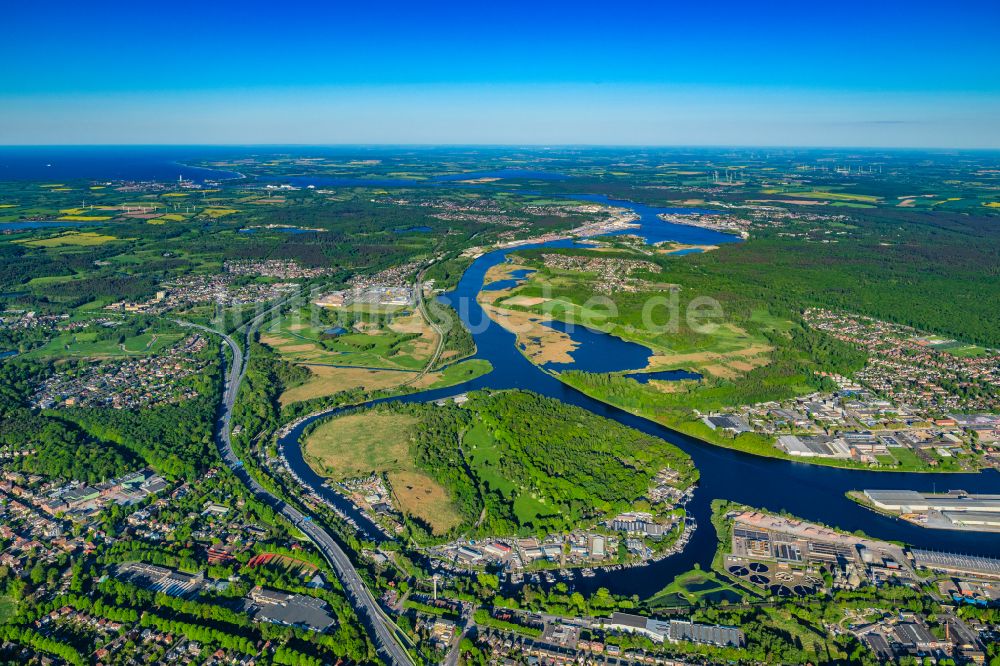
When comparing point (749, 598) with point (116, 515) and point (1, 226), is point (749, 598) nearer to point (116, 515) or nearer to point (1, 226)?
point (116, 515)

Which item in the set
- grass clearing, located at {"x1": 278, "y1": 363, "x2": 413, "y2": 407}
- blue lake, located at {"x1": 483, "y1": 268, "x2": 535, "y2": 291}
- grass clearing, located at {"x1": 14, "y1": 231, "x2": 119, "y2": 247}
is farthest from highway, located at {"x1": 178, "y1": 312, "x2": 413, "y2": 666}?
grass clearing, located at {"x1": 14, "y1": 231, "x2": 119, "y2": 247}

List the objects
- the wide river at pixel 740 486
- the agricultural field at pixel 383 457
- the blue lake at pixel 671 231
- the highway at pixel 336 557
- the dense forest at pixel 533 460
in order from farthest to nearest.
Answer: the blue lake at pixel 671 231 → the agricultural field at pixel 383 457 → the dense forest at pixel 533 460 → the wide river at pixel 740 486 → the highway at pixel 336 557

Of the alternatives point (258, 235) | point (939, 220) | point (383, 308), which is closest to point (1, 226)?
point (258, 235)

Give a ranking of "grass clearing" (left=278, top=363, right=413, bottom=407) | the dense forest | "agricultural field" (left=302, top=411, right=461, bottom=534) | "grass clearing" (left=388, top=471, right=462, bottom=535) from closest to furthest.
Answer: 1. "grass clearing" (left=388, top=471, right=462, bottom=535)
2. the dense forest
3. "agricultural field" (left=302, top=411, right=461, bottom=534)
4. "grass clearing" (left=278, top=363, right=413, bottom=407)

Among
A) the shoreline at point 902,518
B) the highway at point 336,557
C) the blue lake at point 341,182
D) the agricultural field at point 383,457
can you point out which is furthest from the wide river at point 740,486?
the blue lake at point 341,182

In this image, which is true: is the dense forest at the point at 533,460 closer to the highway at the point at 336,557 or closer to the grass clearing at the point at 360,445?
the grass clearing at the point at 360,445

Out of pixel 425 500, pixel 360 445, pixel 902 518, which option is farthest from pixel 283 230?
pixel 902 518

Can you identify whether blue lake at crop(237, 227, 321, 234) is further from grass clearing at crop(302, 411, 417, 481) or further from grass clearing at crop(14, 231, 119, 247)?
grass clearing at crop(302, 411, 417, 481)

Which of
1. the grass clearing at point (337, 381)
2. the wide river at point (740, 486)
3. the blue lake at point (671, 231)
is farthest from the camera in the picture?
the blue lake at point (671, 231)
